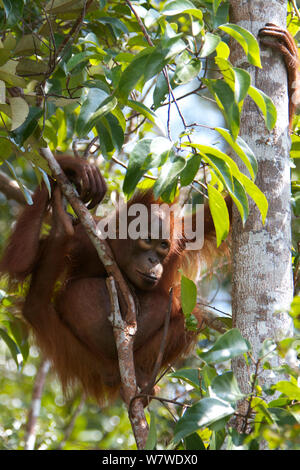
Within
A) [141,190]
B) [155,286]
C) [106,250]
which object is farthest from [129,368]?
[141,190]

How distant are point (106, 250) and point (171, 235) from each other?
1.17 meters

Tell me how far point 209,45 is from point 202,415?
4.02ft

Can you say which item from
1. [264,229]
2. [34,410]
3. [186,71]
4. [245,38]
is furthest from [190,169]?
[34,410]

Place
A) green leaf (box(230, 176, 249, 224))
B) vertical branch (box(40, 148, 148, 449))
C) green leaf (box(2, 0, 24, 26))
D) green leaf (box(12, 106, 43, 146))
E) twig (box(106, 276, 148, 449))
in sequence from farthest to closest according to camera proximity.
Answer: green leaf (box(2, 0, 24, 26))
green leaf (box(12, 106, 43, 146))
vertical branch (box(40, 148, 148, 449))
twig (box(106, 276, 148, 449))
green leaf (box(230, 176, 249, 224))

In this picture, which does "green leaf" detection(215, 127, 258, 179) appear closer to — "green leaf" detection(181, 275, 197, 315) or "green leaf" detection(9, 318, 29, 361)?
"green leaf" detection(181, 275, 197, 315)

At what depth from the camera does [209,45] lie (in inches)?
82.1

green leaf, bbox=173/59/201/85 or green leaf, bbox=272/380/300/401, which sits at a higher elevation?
green leaf, bbox=173/59/201/85

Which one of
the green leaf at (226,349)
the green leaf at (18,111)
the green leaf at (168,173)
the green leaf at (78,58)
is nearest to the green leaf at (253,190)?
the green leaf at (168,173)

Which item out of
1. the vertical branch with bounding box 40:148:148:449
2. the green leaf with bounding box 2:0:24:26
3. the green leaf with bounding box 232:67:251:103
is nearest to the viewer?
the green leaf with bounding box 232:67:251:103

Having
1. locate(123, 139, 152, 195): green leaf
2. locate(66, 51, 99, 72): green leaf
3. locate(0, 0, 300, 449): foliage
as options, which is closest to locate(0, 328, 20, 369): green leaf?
locate(0, 0, 300, 449): foliage

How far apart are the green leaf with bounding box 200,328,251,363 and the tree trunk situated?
56cm

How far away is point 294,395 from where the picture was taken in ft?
6.36

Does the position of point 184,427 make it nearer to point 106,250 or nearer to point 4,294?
point 106,250

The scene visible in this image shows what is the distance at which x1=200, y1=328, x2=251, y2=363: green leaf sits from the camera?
5.98ft
